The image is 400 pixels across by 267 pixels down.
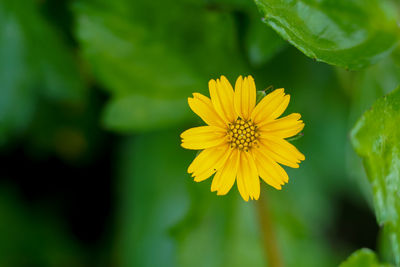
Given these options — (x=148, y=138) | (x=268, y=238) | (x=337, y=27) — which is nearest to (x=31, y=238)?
(x=148, y=138)

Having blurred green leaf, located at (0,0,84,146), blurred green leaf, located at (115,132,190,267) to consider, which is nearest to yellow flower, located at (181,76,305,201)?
blurred green leaf, located at (115,132,190,267)

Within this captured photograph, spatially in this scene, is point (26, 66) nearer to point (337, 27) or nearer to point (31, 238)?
point (31, 238)

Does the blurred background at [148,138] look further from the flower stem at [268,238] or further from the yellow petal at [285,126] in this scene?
the yellow petal at [285,126]

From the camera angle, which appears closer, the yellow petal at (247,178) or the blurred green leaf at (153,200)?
the yellow petal at (247,178)

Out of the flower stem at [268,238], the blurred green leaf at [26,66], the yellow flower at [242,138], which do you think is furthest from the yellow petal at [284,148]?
the blurred green leaf at [26,66]

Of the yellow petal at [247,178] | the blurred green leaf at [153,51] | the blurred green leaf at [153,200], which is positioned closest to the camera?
the yellow petal at [247,178]

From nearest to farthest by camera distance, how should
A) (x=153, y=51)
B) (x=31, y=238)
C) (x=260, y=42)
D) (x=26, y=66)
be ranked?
(x=260, y=42) → (x=153, y=51) → (x=26, y=66) → (x=31, y=238)
